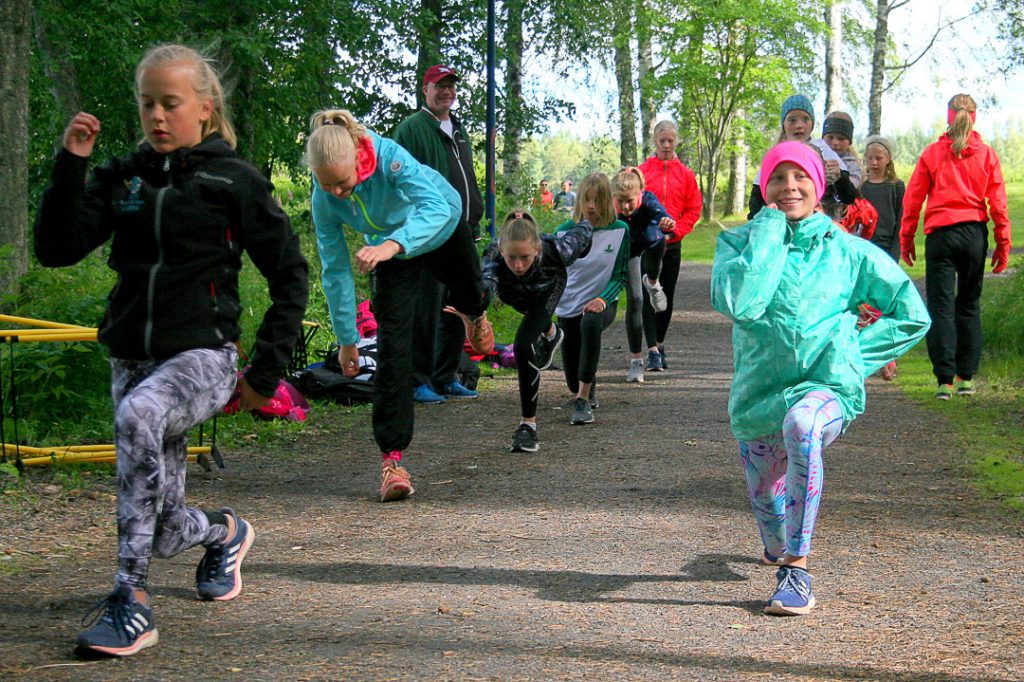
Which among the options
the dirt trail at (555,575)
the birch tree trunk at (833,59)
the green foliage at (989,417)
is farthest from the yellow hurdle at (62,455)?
the birch tree trunk at (833,59)

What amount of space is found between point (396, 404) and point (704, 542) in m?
1.91

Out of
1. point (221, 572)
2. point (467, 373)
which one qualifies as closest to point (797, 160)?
point (221, 572)

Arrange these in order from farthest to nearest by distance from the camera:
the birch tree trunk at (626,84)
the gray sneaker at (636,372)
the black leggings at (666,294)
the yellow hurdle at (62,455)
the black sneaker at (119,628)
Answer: the birch tree trunk at (626,84)
the black leggings at (666,294)
the gray sneaker at (636,372)
the yellow hurdle at (62,455)
the black sneaker at (119,628)

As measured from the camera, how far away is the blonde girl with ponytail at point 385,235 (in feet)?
21.6

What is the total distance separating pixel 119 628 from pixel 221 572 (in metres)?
0.80

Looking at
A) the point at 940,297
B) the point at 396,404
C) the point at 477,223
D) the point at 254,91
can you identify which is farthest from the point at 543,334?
the point at 254,91

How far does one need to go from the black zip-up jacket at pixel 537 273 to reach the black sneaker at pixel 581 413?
4.11ft

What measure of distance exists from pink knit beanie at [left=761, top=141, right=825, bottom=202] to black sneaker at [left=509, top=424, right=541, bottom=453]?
3.88 m

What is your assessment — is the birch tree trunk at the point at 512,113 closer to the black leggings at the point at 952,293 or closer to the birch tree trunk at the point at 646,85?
the birch tree trunk at the point at 646,85

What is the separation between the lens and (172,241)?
448 centimetres

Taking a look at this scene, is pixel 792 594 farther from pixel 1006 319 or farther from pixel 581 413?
pixel 1006 319

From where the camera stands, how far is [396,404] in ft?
23.2

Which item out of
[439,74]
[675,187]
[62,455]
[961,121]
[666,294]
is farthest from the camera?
[675,187]

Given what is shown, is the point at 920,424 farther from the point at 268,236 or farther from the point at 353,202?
the point at 268,236
